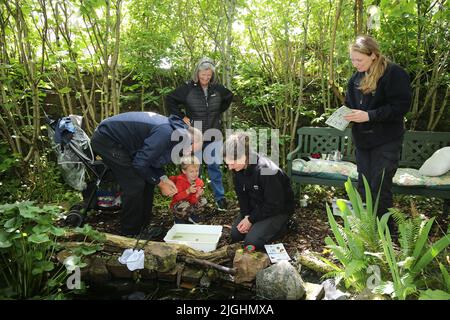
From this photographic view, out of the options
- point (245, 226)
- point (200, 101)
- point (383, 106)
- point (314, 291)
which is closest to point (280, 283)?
point (314, 291)

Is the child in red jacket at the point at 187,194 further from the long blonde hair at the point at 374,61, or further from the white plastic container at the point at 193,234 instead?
the long blonde hair at the point at 374,61

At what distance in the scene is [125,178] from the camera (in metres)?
3.34

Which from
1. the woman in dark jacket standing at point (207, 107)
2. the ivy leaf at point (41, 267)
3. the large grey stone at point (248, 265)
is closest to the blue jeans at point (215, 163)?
the woman in dark jacket standing at point (207, 107)

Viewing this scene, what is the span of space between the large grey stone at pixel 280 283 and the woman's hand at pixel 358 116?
54.4 inches

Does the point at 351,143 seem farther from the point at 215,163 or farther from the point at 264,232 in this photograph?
the point at 264,232

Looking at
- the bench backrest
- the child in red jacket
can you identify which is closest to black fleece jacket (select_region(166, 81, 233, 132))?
the child in red jacket

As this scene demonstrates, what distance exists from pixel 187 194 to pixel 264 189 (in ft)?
3.37

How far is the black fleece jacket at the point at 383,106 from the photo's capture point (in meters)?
2.91

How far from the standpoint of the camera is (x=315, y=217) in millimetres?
4031

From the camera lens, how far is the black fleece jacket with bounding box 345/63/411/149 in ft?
9.55
